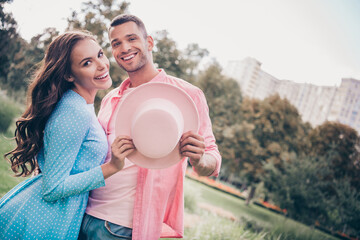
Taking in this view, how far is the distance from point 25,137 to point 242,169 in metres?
23.9

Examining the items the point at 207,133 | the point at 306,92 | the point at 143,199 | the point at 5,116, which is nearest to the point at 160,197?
the point at 143,199

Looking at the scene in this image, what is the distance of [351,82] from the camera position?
76.2m

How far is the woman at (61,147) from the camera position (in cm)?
152

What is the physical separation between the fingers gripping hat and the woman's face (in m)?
0.71

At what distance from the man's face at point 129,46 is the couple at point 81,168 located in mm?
23

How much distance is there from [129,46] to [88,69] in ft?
1.77

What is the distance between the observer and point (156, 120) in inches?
51.5

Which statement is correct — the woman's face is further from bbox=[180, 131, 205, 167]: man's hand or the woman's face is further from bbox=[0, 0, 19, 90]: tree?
bbox=[0, 0, 19, 90]: tree

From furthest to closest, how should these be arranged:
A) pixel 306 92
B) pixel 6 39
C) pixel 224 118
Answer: pixel 306 92 < pixel 224 118 < pixel 6 39

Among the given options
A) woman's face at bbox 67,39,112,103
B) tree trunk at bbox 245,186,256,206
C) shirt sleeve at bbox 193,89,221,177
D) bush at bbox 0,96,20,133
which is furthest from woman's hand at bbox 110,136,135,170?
tree trunk at bbox 245,186,256,206

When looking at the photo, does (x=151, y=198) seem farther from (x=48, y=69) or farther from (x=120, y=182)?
(x=48, y=69)

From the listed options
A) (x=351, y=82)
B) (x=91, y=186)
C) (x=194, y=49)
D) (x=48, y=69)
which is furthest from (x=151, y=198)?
(x=351, y=82)

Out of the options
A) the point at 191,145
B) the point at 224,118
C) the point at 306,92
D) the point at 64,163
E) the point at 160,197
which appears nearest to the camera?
the point at 191,145

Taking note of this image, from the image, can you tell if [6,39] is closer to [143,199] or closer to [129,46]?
[129,46]
